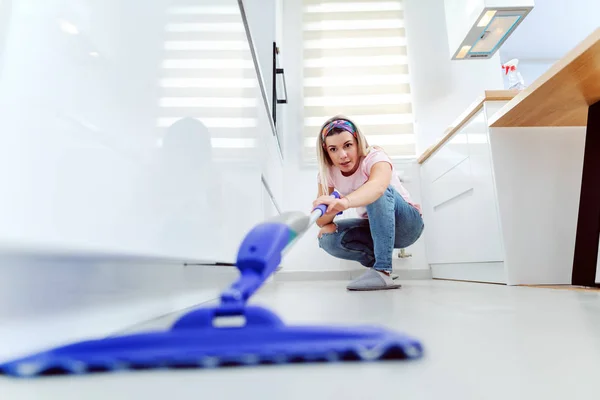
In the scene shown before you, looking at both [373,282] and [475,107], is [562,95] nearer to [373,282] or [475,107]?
[475,107]

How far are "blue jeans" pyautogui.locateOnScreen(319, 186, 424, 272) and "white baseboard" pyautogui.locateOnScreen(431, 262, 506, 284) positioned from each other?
0.98ft

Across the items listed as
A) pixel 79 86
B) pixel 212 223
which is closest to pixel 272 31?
pixel 212 223

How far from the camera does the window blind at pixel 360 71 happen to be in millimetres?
2504

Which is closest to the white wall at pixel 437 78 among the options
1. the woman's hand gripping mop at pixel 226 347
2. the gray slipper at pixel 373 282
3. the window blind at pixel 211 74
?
the gray slipper at pixel 373 282

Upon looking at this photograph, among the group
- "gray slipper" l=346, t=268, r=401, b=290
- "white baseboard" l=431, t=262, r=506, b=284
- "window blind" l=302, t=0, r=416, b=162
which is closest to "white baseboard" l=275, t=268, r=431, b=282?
"white baseboard" l=431, t=262, r=506, b=284

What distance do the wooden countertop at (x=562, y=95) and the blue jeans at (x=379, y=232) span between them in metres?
0.46

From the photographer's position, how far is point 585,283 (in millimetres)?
1175

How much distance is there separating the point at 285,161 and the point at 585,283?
170cm

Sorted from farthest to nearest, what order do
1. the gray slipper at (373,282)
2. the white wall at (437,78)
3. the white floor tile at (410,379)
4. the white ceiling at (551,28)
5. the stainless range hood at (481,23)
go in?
1. the white ceiling at (551,28)
2. the white wall at (437,78)
3. the stainless range hood at (481,23)
4. the gray slipper at (373,282)
5. the white floor tile at (410,379)

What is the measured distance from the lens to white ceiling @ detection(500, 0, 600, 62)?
3.23m

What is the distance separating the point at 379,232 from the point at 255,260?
1044mm

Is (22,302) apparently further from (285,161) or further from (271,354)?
(285,161)

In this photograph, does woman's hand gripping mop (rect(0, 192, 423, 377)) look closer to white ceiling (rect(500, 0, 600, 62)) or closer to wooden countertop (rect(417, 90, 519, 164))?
wooden countertop (rect(417, 90, 519, 164))

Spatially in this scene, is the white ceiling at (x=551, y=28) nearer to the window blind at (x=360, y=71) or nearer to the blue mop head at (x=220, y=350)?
the window blind at (x=360, y=71)
